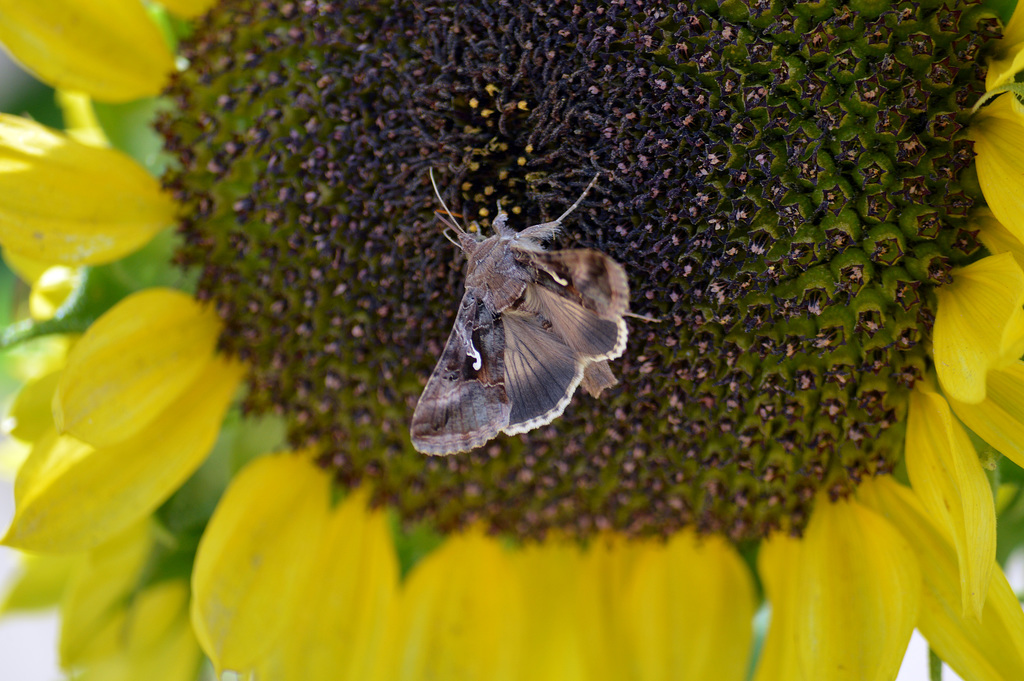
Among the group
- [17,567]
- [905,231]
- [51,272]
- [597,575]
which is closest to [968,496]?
[905,231]

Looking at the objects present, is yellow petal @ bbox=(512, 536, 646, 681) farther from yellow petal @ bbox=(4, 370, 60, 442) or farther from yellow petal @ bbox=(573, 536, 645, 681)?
yellow petal @ bbox=(4, 370, 60, 442)

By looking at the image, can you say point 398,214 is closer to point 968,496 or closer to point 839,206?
point 839,206

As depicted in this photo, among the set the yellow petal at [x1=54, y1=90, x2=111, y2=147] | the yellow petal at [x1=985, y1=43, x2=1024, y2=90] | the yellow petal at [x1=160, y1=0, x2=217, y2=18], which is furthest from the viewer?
the yellow petal at [x1=54, y1=90, x2=111, y2=147]

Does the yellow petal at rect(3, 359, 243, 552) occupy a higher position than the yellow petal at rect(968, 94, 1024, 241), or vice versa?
the yellow petal at rect(968, 94, 1024, 241)

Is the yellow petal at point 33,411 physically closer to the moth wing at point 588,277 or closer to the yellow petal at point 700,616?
the moth wing at point 588,277

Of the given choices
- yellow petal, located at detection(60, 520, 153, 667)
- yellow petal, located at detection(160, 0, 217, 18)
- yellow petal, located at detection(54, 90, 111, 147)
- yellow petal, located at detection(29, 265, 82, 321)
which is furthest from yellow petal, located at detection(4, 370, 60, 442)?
yellow petal, located at detection(160, 0, 217, 18)

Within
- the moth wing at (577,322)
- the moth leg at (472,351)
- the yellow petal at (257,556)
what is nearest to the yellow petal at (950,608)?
the moth wing at (577,322)
